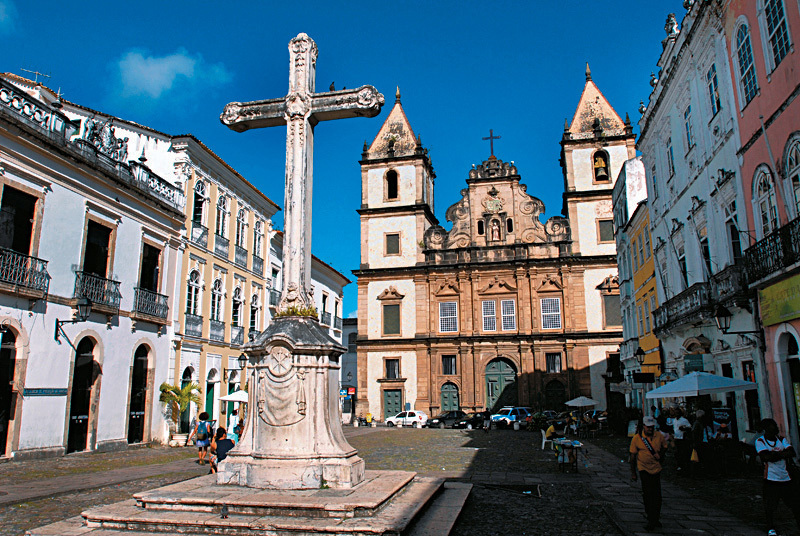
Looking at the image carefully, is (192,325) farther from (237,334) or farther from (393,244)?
(393,244)

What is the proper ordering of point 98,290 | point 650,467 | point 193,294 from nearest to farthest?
point 650,467 → point 98,290 → point 193,294

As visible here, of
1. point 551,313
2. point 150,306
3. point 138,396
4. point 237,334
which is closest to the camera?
point 138,396

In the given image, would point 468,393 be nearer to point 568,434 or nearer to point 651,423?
point 568,434

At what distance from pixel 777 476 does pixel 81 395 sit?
16.6 m

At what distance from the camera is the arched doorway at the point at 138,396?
18.9 m

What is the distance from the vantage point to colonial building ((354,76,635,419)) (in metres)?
38.3

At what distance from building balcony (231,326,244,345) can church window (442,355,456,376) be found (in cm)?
1683

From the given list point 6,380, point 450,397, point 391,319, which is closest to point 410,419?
point 450,397

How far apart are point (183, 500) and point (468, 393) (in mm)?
33051

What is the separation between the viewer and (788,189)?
11.7 meters

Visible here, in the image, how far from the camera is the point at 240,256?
87.6ft

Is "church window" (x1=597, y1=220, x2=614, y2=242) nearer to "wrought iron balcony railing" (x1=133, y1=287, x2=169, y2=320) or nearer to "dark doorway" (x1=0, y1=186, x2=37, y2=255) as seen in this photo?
"wrought iron balcony railing" (x1=133, y1=287, x2=169, y2=320)

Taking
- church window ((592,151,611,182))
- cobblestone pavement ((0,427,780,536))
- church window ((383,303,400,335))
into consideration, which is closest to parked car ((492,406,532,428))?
church window ((383,303,400,335))

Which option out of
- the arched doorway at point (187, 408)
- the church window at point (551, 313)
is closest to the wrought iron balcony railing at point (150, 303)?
the arched doorway at point (187, 408)
